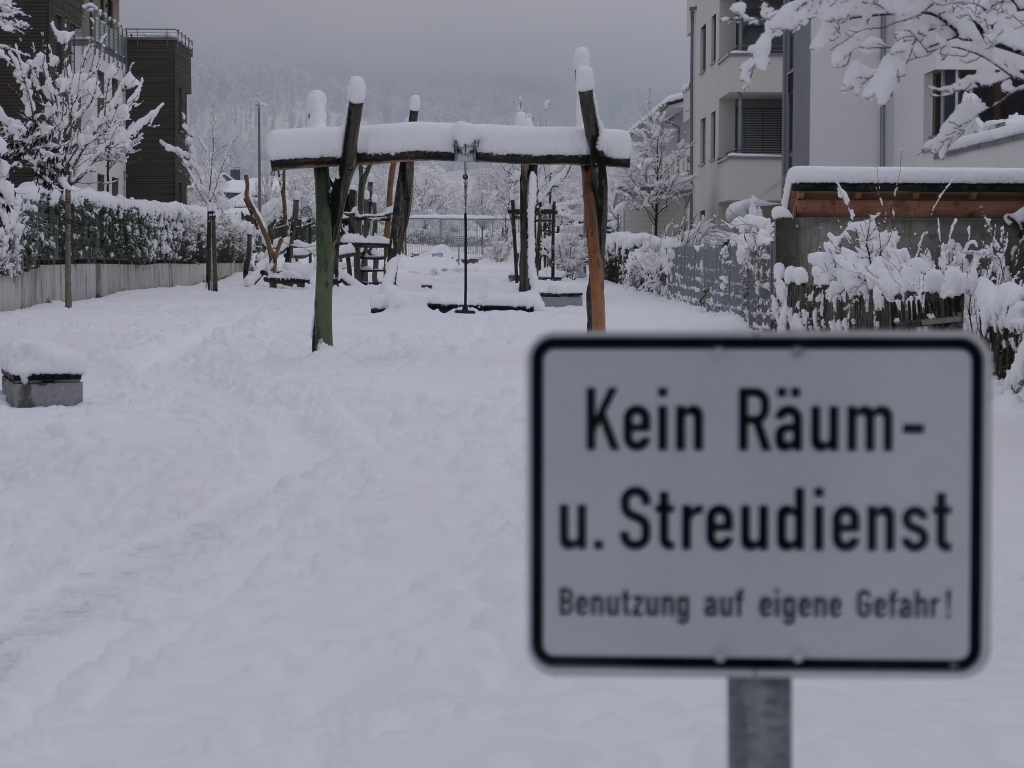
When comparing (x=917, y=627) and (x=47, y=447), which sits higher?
(x=917, y=627)

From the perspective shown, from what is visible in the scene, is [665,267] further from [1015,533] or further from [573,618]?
[573,618]

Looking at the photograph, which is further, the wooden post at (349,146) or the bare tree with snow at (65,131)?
the bare tree with snow at (65,131)

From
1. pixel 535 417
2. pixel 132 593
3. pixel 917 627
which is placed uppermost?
pixel 535 417

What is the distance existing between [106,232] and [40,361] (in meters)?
20.2

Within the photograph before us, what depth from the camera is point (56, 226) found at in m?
26.1

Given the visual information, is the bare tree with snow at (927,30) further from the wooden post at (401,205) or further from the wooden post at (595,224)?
the wooden post at (401,205)

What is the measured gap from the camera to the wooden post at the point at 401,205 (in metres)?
17.7

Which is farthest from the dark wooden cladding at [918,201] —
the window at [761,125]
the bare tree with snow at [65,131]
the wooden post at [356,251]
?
the window at [761,125]

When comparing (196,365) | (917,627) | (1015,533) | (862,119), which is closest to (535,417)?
(917,627)

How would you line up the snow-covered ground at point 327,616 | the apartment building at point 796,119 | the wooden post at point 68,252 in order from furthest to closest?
the wooden post at point 68,252 → the apartment building at point 796,119 → the snow-covered ground at point 327,616

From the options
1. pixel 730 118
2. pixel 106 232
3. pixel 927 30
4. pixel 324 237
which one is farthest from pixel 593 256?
pixel 730 118

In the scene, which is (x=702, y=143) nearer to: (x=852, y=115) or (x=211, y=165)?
(x=852, y=115)

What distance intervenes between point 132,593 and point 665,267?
26185mm

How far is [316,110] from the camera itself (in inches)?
606
